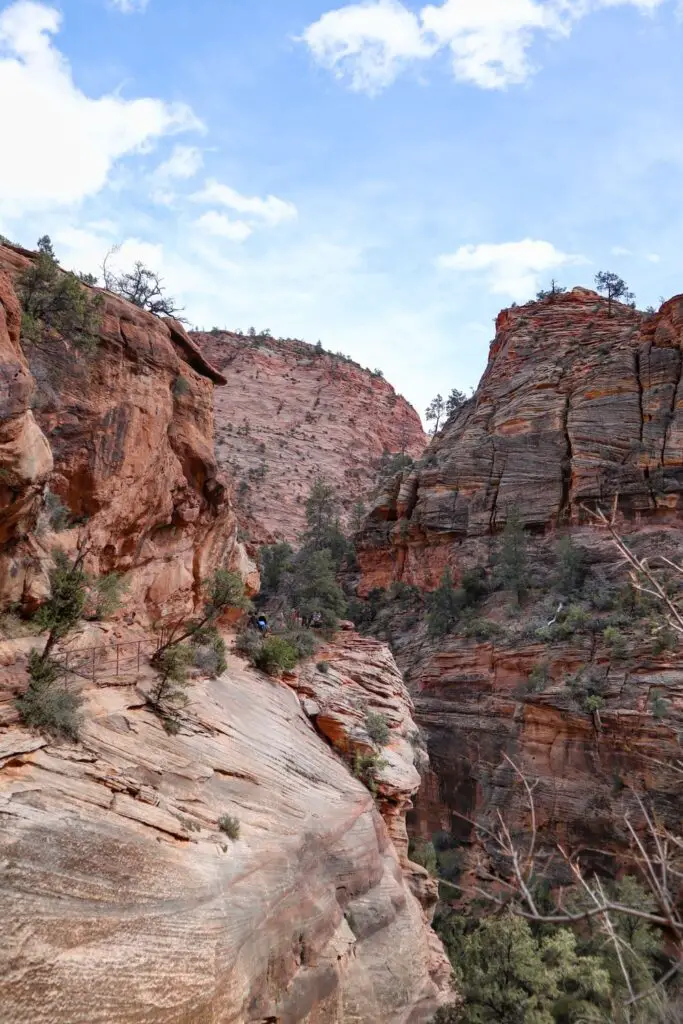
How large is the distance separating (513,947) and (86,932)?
1261 centimetres

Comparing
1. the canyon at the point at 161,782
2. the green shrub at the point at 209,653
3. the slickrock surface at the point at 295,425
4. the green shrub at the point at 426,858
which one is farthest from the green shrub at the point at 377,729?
the slickrock surface at the point at 295,425

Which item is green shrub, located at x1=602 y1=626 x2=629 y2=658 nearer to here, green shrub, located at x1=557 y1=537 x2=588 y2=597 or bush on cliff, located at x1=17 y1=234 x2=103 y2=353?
green shrub, located at x1=557 y1=537 x2=588 y2=597

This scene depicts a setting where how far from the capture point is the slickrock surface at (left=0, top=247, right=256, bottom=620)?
9.87 metres

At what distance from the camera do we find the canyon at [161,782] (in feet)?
24.0

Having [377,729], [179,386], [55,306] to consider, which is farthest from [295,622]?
[55,306]

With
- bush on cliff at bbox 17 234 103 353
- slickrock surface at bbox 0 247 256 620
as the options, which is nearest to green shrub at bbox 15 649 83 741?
slickrock surface at bbox 0 247 256 620

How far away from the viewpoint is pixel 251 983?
9.02 meters

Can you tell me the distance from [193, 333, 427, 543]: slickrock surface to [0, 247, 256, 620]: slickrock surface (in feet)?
95.3

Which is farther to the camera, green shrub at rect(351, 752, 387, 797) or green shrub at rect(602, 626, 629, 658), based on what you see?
green shrub at rect(602, 626, 629, 658)

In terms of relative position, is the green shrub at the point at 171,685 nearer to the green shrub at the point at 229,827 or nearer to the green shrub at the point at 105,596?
the green shrub at the point at 105,596

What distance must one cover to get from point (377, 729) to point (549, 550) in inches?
702

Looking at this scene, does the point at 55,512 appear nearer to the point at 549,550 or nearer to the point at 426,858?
the point at 426,858

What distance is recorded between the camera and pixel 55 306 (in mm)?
12086

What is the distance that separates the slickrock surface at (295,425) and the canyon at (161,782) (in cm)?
2966
